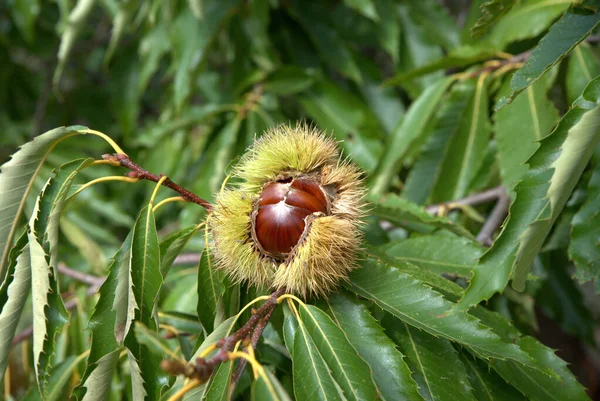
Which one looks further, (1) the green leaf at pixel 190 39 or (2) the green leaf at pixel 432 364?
(1) the green leaf at pixel 190 39

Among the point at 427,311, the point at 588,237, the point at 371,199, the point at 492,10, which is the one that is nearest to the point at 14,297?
the point at 427,311

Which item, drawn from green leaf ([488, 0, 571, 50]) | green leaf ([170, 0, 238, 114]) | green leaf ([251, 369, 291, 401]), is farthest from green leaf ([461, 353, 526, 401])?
green leaf ([170, 0, 238, 114])

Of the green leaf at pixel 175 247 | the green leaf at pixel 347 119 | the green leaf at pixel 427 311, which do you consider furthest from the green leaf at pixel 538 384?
the green leaf at pixel 347 119

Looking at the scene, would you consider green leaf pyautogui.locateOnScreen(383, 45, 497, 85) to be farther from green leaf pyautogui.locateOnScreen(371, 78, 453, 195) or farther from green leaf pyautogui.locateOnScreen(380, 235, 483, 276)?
green leaf pyautogui.locateOnScreen(380, 235, 483, 276)

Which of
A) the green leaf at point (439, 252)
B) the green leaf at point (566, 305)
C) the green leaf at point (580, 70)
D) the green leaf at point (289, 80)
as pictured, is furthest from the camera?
the green leaf at point (566, 305)

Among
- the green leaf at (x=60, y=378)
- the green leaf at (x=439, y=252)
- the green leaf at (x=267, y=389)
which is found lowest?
the green leaf at (x=60, y=378)

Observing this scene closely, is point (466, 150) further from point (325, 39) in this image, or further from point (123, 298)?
point (123, 298)

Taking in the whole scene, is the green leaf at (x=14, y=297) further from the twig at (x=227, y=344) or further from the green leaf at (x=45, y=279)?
the twig at (x=227, y=344)

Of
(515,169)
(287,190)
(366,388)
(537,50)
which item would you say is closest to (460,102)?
(515,169)
